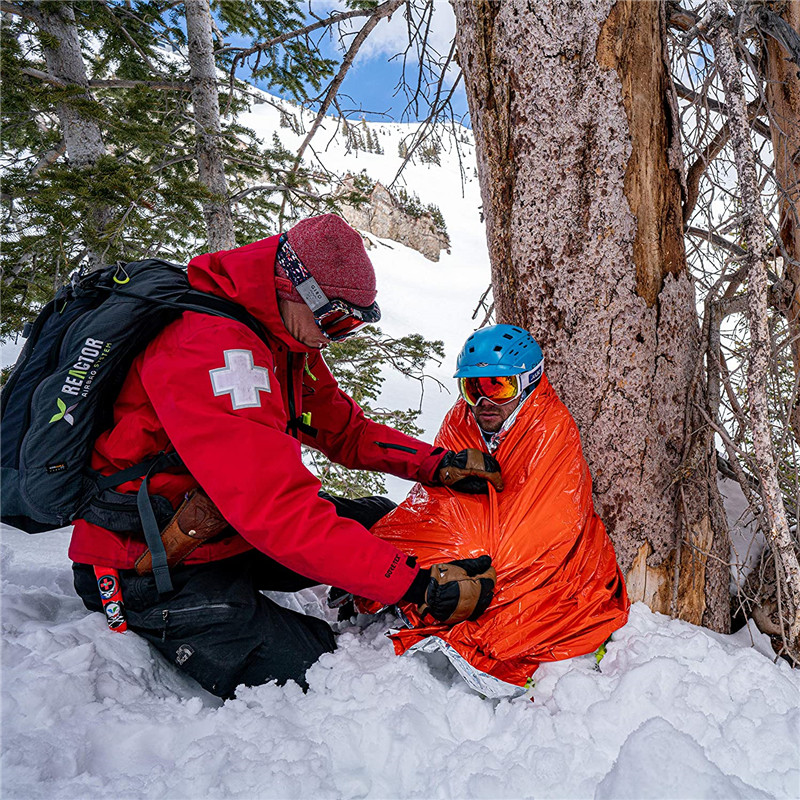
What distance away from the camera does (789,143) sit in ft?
8.32

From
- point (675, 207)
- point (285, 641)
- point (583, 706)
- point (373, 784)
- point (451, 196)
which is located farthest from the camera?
point (451, 196)

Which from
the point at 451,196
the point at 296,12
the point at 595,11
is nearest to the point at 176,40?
the point at 296,12

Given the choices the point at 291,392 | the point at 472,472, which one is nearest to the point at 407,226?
the point at 291,392

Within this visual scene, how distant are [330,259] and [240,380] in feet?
1.91

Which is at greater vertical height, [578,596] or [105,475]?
[105,475]

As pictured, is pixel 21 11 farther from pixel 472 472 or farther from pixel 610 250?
pixel 472 472

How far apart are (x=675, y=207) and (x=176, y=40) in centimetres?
654

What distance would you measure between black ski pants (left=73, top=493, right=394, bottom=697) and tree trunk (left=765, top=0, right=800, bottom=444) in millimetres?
2603

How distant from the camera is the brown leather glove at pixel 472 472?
91.2 inches

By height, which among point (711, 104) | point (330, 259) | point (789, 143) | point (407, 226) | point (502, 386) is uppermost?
point (407, 226)

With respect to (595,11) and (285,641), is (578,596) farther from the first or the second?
(595,11)

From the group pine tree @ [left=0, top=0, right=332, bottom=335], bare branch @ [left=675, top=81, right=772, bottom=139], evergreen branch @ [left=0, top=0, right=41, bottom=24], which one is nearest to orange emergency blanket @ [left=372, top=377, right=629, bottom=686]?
bare branch @ [left=675, top=81, right=772, bottom=139]

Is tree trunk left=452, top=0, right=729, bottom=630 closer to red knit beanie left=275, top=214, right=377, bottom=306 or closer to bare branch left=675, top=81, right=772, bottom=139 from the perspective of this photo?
bare branch left=675, top=81, right=772, bottom=139

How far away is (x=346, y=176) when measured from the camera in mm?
6059
